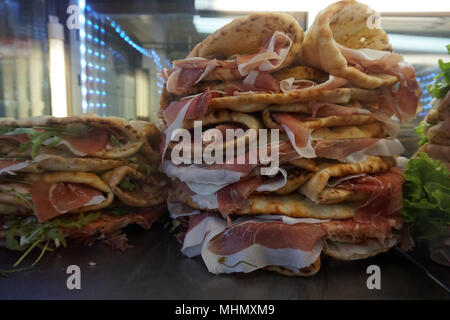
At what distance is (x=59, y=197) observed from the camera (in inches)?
49.5

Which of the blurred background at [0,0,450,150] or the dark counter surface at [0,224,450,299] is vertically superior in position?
the blurred background at [0,0,450,150]

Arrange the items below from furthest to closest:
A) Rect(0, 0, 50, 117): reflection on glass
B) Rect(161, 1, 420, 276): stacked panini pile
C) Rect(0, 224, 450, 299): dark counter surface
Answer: Rect(0, 0, 50, 117): reflection on glass, Rect(161, 1, 420, 276): stacked panini pile, Rect(0, 224, 450, 299): dark counter surface

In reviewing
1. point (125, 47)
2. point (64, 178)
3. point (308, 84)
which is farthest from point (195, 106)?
point (125, 47)

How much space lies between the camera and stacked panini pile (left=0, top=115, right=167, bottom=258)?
125cm

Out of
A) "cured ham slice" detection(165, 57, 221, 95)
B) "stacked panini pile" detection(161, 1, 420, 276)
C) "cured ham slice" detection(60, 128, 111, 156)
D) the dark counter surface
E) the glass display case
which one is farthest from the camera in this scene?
the glass display case

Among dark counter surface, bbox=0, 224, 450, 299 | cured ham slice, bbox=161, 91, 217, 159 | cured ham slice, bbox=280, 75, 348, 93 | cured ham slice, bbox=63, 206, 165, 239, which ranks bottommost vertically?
dark counter surface, bbox=0, 224, 450, 299

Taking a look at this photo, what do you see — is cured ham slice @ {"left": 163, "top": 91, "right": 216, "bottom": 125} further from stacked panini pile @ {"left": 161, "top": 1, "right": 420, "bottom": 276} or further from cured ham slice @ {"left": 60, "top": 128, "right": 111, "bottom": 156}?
cured ham slice @ {"left": 60, "top": 128, "right": 111, "bottom": 156}

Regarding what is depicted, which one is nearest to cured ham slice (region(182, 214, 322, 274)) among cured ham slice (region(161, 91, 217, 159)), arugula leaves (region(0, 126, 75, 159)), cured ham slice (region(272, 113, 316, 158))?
cured ham slice (region(272, 113, 316, 158))

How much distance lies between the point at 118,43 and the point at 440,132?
2197 millimetres

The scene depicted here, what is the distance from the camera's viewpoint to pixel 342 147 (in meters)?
1.09

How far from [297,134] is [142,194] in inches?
34.9

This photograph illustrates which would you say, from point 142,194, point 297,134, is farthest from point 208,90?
point 142,194

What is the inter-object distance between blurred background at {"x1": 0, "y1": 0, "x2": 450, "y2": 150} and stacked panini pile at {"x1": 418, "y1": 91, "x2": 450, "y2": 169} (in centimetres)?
53

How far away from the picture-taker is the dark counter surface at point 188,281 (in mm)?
938
